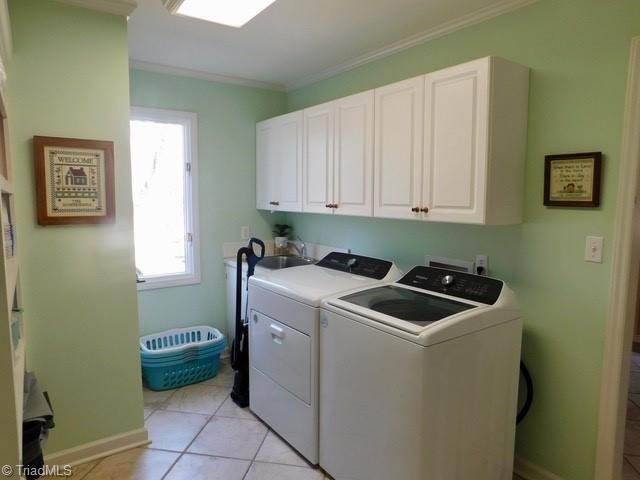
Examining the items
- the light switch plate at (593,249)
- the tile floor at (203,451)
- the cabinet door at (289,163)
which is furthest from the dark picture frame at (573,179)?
the cabinet door at (289,163)

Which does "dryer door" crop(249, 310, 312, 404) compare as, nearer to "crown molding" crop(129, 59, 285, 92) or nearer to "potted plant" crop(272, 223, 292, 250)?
"potted plant" crop(272, 223, 292, 250)

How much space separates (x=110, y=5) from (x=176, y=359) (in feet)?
7.49

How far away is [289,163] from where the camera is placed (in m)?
3.29

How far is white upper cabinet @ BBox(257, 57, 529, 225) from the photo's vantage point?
6.36ft

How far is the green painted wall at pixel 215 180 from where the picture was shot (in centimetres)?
336

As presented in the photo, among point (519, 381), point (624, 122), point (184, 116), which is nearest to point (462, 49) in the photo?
point (624, 122)

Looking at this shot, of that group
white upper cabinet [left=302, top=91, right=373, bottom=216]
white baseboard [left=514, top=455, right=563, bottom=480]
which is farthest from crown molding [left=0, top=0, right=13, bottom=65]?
white baseboard [left=514, top=455, right=563, bottom=480]

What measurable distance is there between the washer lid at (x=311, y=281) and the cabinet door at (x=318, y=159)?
1.60 ft

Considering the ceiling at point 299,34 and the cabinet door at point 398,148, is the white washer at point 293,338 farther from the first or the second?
the ceiling at point 299,34

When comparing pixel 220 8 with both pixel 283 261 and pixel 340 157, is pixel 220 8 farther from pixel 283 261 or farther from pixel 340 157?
pixel 283 261

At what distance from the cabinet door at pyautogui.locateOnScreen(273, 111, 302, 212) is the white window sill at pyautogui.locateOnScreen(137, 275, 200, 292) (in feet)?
3.12

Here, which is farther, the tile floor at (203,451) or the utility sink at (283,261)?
the utility sink at (283,261)

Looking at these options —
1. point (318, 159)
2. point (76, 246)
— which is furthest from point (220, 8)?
point (76, 246)

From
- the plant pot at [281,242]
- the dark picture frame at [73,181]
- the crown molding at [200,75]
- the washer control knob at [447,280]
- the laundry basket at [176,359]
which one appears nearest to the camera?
the dark picture frame at [73,181]
